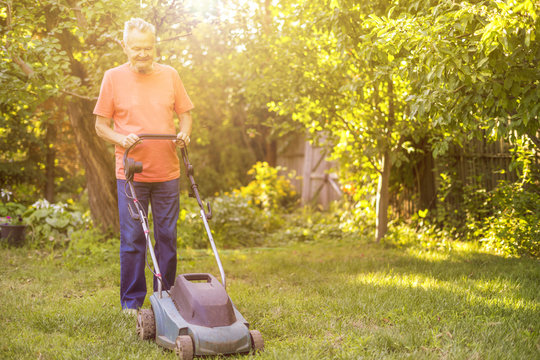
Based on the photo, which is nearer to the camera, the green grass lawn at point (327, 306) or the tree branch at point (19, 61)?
the green grass lawn at point (327, 306)

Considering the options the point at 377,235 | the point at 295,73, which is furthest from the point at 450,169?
the point at 295,73

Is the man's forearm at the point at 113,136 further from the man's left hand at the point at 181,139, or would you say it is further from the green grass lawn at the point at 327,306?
the green grass lawn at the point at 327,306

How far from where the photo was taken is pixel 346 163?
7.52 m

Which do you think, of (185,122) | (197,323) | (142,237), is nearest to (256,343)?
(197,323)

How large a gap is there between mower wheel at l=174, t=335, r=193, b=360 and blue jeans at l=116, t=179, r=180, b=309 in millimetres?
1046

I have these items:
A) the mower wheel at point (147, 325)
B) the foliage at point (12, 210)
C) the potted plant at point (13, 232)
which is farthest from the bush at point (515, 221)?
the foliage at point (12, 210)

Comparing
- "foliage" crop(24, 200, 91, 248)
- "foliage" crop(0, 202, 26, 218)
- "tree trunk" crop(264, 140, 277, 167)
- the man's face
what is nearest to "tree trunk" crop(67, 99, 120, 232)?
"foliage" crop(24, 200, 91, 248)

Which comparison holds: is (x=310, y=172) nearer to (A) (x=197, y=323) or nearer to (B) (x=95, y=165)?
(B) (x=95, y=165)

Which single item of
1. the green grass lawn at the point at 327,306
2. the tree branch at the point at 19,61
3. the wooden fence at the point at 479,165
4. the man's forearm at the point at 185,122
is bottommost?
the green grass lawn at the point at 327,306

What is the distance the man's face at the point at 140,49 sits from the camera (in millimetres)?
3570

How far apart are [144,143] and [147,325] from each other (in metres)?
1.28

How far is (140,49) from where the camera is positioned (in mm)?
3621

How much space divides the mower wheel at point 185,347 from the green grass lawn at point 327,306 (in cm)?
20

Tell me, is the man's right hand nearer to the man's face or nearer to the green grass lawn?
the man's face
